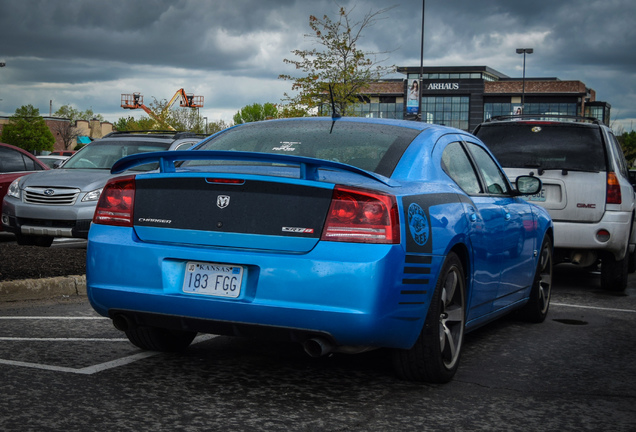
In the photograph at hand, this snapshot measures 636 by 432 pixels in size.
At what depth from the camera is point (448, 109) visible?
3868 inches

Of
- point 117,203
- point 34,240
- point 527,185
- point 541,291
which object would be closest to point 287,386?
point 117,203

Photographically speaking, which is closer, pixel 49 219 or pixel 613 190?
pixel 613 190

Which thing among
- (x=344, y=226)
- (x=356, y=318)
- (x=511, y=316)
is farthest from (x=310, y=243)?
(x=511, y=316)

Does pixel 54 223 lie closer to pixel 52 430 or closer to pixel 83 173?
pixel 83 173

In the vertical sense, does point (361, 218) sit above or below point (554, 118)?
below

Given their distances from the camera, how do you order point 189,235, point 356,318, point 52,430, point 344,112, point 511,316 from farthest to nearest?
point 344,112 < point 511,316 < point 189,235 < point 356,318 < point 52,430

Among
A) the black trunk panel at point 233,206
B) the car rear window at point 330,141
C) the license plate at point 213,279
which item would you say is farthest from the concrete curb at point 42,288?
the license plate at point 213,279

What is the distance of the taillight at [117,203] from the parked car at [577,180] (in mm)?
5248

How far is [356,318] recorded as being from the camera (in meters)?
3.89

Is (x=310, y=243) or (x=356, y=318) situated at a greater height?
(x=310, y=243)

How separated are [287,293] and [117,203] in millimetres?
1172

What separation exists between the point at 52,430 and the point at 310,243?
4.74ft

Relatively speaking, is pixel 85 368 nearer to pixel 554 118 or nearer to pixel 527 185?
pixel 527 185

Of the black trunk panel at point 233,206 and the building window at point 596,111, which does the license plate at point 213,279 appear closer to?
the black trunk panel at point 233,206
